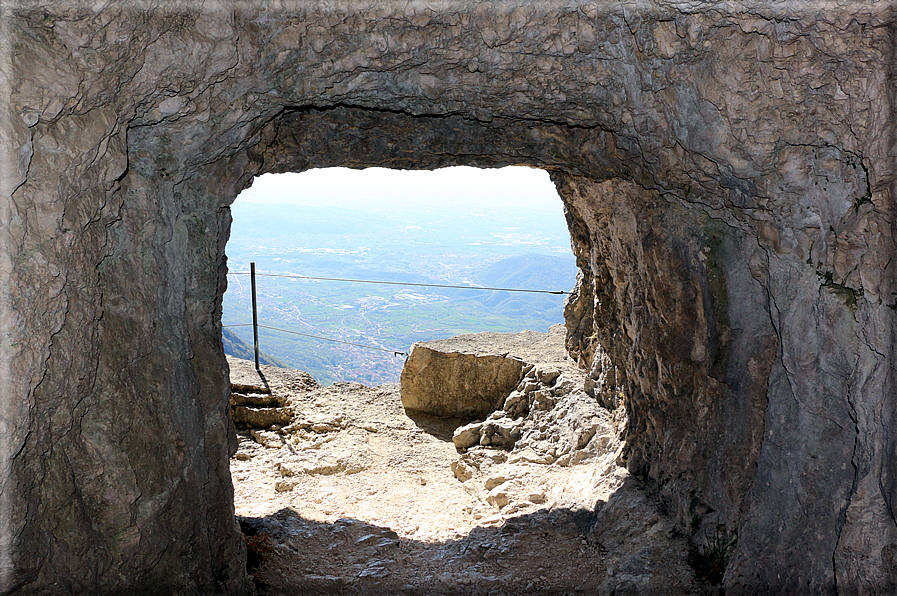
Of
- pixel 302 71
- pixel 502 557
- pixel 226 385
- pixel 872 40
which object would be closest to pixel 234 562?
pixel 226 385

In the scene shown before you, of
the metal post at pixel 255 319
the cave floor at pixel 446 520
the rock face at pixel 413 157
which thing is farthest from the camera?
the metal post at pixel 255 319

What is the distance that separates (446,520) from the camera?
16.5 feet

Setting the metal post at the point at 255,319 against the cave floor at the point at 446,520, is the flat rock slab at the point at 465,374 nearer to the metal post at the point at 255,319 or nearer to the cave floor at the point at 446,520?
the cave floor at the point at 446,520

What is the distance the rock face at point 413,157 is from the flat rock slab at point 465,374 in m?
3.72

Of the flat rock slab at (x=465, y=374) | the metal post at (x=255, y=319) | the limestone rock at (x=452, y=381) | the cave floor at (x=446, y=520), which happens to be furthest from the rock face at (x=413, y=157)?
the metal post at (x=255, y=319)

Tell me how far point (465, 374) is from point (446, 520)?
2806mm

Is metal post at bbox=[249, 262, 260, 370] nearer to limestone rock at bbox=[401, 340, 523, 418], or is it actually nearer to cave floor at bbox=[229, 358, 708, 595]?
cave floor at bbox=[229, 358, 708, 595]

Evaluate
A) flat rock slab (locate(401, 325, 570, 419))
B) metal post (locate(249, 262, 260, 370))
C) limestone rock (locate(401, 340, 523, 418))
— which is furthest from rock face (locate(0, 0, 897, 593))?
metal post (locate(249, 262, 260, 370))

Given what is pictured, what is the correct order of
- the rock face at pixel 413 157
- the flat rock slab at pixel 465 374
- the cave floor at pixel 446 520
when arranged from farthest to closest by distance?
1. the flat rock slab at pixel 465 374
2. the cave floor at pixel 446 520
3. the rock face at pixel 413 157

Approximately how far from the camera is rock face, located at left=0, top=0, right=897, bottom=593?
210 cm

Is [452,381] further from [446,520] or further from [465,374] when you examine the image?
[446,520]

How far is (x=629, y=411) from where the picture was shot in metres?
4.93

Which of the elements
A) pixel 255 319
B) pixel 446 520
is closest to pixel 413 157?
pixel 446 520

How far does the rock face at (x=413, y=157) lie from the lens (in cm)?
210
